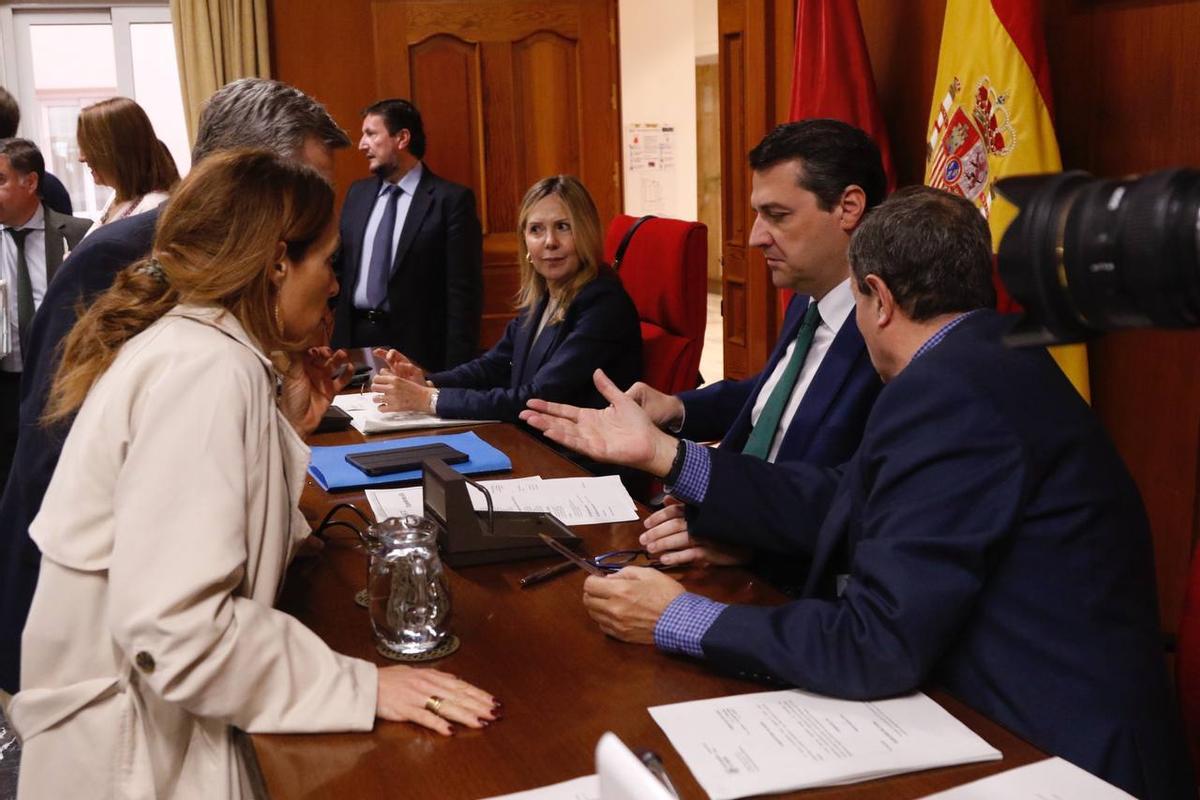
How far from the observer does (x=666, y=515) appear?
74.6 inches

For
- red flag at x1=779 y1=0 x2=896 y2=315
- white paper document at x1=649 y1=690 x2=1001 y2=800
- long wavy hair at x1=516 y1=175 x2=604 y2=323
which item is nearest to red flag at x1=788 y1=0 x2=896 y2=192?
red flag at x1=779 y1=0 x2=896 y2=315

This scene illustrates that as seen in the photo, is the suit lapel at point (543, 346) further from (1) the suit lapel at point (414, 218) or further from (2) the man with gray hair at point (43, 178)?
(2) the man with gray hair at point (43, 178)

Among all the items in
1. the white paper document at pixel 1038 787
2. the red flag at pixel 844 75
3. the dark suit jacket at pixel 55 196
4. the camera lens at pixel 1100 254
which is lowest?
the white paper document at pixel 1038 787

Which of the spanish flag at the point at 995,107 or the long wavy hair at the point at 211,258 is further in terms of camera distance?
the spanish flag at the point at 995,107

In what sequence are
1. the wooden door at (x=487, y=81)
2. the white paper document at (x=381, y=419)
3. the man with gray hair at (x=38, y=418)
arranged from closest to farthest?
the man with gray hair at (x=38, y=418), the white paper document at (x=381, y=419), the wooden door at (x=487, y=81)

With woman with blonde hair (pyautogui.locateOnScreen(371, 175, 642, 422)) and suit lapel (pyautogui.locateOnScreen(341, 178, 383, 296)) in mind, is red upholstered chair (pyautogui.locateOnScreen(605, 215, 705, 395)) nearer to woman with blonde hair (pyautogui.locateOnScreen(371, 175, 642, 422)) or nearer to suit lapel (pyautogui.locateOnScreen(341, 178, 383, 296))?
woman with blonde hair (pyautogui.locateOnScreen(371, 175, 642, 422))

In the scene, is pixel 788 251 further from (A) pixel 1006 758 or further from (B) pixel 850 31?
(B) pixel 850 31

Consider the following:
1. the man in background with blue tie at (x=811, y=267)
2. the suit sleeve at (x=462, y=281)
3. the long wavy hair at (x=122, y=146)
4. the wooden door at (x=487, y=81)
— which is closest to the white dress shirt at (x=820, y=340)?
the man in background with blue tie at (x=811, y=267)

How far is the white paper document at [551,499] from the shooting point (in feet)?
6.86

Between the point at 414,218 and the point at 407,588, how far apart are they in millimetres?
3689

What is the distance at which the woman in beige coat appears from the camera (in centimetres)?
124

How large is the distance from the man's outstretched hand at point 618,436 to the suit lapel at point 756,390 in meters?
0.51

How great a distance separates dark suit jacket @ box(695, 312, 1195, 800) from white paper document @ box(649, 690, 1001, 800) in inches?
1.2

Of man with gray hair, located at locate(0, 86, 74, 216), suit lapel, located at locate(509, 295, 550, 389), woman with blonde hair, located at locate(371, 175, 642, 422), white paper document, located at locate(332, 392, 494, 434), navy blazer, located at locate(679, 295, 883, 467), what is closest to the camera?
navy blazer, located at locate(679, 295, 883, 467)
